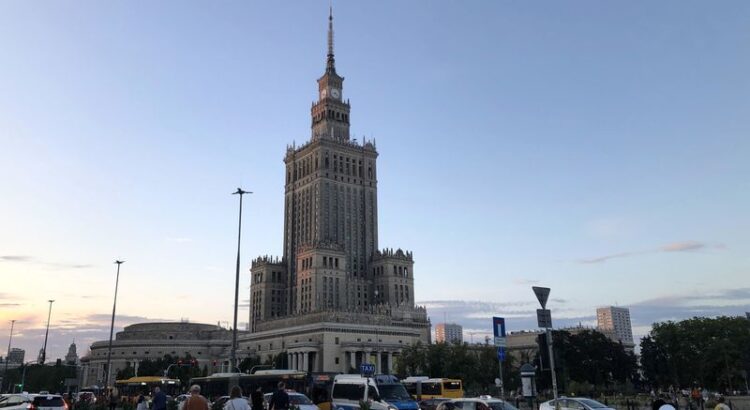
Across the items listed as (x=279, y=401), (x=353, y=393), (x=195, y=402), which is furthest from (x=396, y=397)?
(x=195, y=402)

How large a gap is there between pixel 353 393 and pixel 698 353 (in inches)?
3238

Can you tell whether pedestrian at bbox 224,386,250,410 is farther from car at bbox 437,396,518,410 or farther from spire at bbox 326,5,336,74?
spire at bbox 326,5,336,74

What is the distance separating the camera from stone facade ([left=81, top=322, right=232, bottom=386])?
547 feet

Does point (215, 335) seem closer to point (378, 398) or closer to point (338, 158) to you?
point (338, 158)

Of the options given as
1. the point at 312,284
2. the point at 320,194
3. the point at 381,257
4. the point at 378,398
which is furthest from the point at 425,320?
the point at 378,398

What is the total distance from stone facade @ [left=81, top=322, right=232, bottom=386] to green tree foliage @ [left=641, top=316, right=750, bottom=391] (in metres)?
110

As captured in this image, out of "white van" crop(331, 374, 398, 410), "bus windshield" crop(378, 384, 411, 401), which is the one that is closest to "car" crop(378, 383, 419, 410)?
"bus windshield" crop(378, 384, 411, 401)

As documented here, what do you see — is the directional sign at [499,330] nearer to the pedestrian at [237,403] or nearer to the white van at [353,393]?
the white van at [353,393]

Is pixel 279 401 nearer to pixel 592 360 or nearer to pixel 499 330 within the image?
pixel 499 330

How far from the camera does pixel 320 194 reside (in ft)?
518

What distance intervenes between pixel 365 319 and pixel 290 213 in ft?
153

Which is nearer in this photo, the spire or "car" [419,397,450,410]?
"car" [419,397,450,410]

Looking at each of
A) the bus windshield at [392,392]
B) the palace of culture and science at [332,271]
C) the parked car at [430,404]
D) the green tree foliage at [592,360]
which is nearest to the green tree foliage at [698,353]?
the green tree foliage at [592,360]

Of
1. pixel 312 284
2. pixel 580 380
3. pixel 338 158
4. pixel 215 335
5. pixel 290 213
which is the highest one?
pixel 338 158
